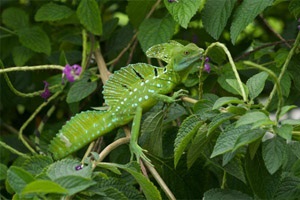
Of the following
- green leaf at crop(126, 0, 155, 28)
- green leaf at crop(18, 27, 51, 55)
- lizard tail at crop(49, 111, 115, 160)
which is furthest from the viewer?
green leaf at crop(18, 27, 51, 55)

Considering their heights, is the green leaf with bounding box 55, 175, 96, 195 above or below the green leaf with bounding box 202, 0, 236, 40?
below

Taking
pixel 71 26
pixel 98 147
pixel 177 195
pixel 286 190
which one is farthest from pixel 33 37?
pixel 286 190

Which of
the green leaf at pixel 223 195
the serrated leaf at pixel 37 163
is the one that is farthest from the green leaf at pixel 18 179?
the green leaf at pixel 223 195

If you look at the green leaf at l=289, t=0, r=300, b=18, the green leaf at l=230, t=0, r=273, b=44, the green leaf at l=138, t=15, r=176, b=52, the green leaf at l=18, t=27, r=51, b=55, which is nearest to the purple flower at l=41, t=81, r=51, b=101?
the green leaf at l=18, t=27, r=51, b=55

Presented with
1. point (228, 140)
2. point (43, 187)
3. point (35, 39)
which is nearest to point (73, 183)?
point (43, 187)

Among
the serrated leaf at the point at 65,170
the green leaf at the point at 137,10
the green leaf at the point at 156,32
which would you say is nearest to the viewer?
the serrated leaf at the point at 65,170

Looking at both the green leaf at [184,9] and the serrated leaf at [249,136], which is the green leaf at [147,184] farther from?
the green leaf at [184,9]

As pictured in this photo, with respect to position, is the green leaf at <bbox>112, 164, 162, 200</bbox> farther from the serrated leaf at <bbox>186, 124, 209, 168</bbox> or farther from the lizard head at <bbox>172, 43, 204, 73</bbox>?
the lizard head at <bbox>172, 43, 204, 73</bbox>

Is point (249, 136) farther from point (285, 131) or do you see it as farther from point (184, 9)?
point (184, 9)
